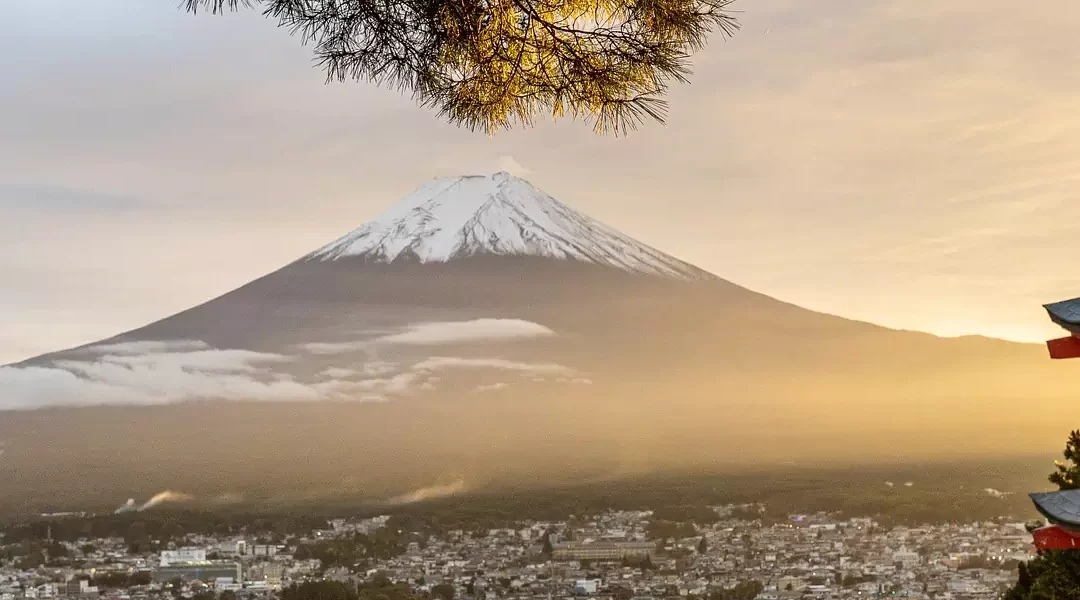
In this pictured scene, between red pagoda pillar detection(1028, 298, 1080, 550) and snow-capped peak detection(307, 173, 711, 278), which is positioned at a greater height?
snow-capped peak detection(307, 173, 711, 278)

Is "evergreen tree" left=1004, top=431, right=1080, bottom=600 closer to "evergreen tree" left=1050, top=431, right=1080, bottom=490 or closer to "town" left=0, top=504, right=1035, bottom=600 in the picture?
"evergreen tree" left=1050, top=431, right=1080, bottom=490

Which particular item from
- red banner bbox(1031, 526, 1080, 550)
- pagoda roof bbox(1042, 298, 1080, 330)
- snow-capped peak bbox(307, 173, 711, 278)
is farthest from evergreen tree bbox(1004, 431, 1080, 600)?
snow-capped peak bbox(307, 173, 711, 278)

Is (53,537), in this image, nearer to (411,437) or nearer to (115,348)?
(411,437)

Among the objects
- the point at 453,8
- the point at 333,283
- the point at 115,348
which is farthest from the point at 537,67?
the point at 115,348

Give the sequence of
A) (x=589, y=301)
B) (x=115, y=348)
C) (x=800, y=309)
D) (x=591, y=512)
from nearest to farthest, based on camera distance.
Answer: (x=591, y=512)
(x=589, y=301)
(x=115, y=348)
(x=800, y=309)

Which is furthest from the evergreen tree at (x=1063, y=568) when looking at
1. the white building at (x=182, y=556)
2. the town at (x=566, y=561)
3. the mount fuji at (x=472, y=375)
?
the mount fuji at (x=472, y=375)

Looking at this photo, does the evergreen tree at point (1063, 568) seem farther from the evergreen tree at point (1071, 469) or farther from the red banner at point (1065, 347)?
the red banner at point (1065, 347)
